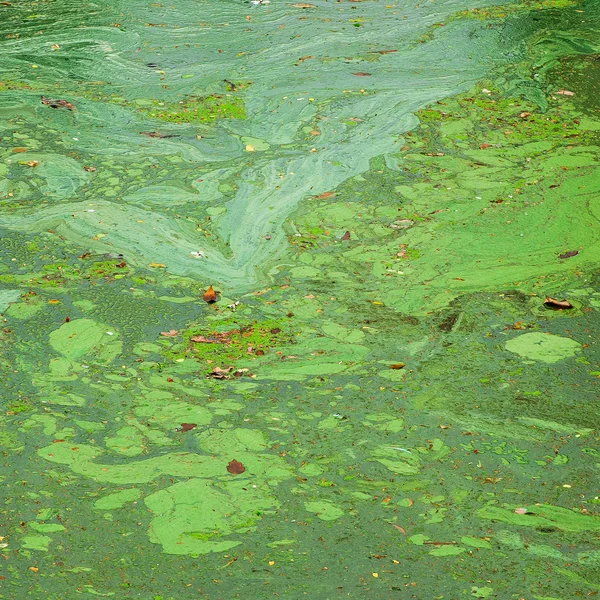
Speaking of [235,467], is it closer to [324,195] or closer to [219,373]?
[219,373]

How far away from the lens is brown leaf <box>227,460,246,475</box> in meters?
2.37

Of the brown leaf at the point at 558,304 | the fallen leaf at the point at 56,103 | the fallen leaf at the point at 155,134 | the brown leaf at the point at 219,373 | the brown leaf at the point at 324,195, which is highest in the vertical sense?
the fallen leaf at the point at 56,103

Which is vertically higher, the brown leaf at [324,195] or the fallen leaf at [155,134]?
the fallen leaf at [155,134]

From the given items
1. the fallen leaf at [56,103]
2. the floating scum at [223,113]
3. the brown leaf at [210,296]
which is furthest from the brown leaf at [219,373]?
the fallen leaf at [56,103]

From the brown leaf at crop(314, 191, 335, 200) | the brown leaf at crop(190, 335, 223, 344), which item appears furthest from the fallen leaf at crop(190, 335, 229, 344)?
the brown leaf at crop(314, 191, 335, 200)

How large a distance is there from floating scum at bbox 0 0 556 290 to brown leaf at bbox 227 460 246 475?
94 centimetres

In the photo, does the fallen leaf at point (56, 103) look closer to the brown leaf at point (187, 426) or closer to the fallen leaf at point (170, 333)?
the fallen leaf at point (170, 333)

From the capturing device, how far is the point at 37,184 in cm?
376

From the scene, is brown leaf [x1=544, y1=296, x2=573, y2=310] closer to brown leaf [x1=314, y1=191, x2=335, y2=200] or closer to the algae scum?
the algae scum

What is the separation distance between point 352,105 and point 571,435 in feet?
7.56

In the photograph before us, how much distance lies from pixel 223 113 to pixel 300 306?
5.09ft

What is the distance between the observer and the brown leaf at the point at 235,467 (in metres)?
2.37

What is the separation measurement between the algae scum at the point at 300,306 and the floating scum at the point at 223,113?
0.02 meters

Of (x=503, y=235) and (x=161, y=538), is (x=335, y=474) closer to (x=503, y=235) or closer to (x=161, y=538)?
(x=161, y=538)
